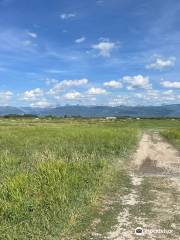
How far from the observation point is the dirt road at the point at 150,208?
8992mm

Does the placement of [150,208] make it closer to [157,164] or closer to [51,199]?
[51,199]

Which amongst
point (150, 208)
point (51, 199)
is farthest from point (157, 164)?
point (51, 199)

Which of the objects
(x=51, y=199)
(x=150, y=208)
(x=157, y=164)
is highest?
(x=51, y=199)

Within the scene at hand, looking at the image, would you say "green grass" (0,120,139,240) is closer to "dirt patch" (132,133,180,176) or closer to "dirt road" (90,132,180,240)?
"dirt road" (90,132,180,240)

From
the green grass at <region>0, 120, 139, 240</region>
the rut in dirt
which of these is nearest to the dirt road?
the rut in dirt

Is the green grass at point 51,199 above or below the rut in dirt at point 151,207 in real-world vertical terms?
above

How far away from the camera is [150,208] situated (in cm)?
1116

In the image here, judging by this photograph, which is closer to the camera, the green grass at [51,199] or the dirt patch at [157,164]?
the green grass at [51,199]

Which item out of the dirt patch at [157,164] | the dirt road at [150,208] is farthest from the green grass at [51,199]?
the dirt patch at [157,164]

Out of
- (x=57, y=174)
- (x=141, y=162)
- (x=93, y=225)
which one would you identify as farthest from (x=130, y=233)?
(x=141, y=162)

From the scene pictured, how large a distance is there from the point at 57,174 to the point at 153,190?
131 inches

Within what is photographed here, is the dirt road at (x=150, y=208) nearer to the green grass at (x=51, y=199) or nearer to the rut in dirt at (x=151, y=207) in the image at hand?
the rut in dirt at (x=151, y=207)

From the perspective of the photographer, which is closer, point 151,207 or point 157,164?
point 151,207

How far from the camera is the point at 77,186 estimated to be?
1315cm
